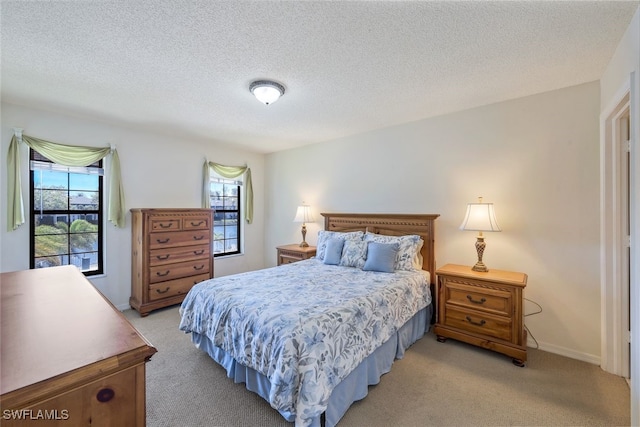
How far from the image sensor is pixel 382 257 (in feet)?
9.65

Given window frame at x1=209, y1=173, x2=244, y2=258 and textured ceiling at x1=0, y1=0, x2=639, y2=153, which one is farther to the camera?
window frame at x1=209, y1=173, x2=244, y2=258

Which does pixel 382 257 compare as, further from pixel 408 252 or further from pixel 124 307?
pixel 124 307

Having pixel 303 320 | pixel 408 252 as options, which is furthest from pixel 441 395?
pixel 408 252

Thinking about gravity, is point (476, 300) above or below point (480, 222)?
below

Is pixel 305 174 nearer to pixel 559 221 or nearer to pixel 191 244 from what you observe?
pixel 191 244

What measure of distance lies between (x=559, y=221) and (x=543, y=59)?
1427mm

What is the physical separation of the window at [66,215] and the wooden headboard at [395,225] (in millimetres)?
3070

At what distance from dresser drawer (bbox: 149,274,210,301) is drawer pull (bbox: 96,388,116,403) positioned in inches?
125

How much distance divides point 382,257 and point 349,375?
1.36 meters

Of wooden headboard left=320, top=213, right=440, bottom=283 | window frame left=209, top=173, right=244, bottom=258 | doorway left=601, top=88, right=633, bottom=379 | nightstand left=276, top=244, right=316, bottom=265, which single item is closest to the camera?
doorway left=601, top=88, right=633, bottom=379

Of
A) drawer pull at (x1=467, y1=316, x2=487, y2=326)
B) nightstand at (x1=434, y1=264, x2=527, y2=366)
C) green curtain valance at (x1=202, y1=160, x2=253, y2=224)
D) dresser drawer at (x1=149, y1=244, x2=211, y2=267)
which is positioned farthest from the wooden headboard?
dresser drawer at (x1=149, y1=244, x2=211, y2=267)

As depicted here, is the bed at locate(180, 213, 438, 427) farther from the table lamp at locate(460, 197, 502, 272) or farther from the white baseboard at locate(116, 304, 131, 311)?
the white baseboard at locate(116, 304, 131, 311)

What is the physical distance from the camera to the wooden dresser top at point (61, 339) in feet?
2.28

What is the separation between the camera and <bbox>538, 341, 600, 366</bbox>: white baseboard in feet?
7.79
